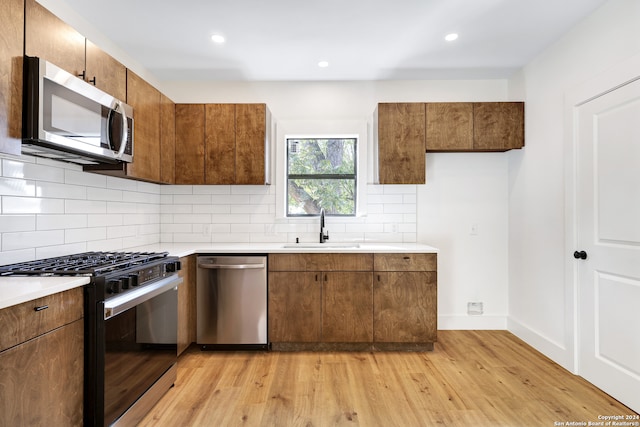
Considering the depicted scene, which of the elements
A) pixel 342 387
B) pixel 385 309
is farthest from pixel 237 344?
pixel 385 309

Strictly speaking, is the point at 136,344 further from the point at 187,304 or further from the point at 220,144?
the point at 220,144

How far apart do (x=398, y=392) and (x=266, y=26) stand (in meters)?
2.87

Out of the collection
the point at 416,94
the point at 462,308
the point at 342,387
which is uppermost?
the point at 416,94

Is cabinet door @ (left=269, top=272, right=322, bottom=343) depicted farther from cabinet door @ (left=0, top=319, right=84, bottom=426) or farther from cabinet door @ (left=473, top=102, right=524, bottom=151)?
cabinet door @ (left=473, top=102, right=524, bottom=151)

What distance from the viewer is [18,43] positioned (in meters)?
1.54

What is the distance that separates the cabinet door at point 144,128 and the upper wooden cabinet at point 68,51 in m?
0.15

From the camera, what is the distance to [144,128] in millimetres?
2648

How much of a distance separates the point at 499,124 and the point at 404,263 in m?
1.68

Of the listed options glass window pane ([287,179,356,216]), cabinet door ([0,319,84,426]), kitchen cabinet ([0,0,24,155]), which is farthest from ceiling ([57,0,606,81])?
cabinet door ([0,319,84,426])

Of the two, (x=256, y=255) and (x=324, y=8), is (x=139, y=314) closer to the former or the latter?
(x=256, y=255)

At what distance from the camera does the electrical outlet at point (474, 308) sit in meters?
3.53

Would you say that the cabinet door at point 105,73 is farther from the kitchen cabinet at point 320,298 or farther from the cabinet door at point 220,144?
the kitchen cabinet at point 320,298

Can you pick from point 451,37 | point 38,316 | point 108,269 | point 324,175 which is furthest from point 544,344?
point 38,316

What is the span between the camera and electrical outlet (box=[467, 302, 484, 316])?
11.6ft
